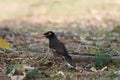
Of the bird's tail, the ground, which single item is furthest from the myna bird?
the ground

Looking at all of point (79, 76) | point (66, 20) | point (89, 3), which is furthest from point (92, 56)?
point (89, 3)

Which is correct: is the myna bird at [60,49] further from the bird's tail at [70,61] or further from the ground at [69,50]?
the ground at [69,50]

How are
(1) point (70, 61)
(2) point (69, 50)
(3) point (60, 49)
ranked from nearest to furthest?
(1) point (70, 61) < (3) point (60, 49) < (2) point (69, 50)

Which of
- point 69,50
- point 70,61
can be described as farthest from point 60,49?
point 69,50

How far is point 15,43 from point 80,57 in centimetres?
278

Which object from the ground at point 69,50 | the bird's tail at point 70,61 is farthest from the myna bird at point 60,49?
the ground at point 69,50

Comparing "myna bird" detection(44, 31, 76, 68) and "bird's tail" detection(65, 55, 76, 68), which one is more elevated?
"myna bird" detection(44, 31, 76, 68)

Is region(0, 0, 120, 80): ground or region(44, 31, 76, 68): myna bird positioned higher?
region(44, 31, 76, 68): myna bird

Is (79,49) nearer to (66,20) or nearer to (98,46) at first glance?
(98,46)

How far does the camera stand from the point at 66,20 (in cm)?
2041

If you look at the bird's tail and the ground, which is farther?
the bird's tail

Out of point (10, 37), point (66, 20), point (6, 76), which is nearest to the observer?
point (6, 76)

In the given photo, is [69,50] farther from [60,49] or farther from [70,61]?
[70,61]

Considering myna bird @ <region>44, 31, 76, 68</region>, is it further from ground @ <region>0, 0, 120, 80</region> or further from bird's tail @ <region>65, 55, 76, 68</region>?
ground @ <region>0, 0, 120, 80</region>
